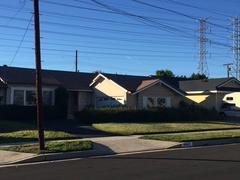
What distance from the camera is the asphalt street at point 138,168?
494 inches

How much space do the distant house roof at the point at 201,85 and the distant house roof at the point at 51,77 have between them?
10.5m

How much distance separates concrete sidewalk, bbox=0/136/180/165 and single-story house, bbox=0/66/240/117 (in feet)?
51.4

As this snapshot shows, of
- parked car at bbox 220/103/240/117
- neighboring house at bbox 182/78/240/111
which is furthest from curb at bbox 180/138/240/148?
neighboring house at bbox 182/78/240/111

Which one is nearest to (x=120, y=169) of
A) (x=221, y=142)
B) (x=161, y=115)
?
(x=221, y=142)

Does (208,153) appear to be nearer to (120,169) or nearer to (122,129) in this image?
(120,169)

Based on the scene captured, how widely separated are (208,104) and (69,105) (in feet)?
47.7

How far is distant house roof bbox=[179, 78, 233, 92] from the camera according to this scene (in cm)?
5025

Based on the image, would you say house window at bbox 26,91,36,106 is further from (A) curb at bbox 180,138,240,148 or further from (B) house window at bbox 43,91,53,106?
(A) curb at bbox 180,138,240,148

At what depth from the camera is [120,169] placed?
1409 cm

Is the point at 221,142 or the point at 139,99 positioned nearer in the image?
the point at 221,142

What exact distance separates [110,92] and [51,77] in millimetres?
5318

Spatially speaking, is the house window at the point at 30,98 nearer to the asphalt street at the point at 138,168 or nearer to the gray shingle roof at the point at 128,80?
the gray shingle roof at the point at 128,80

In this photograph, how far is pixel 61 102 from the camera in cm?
3975

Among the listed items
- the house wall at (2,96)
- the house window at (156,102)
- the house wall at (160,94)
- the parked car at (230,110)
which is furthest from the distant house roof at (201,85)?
the house wall at (2,96)
